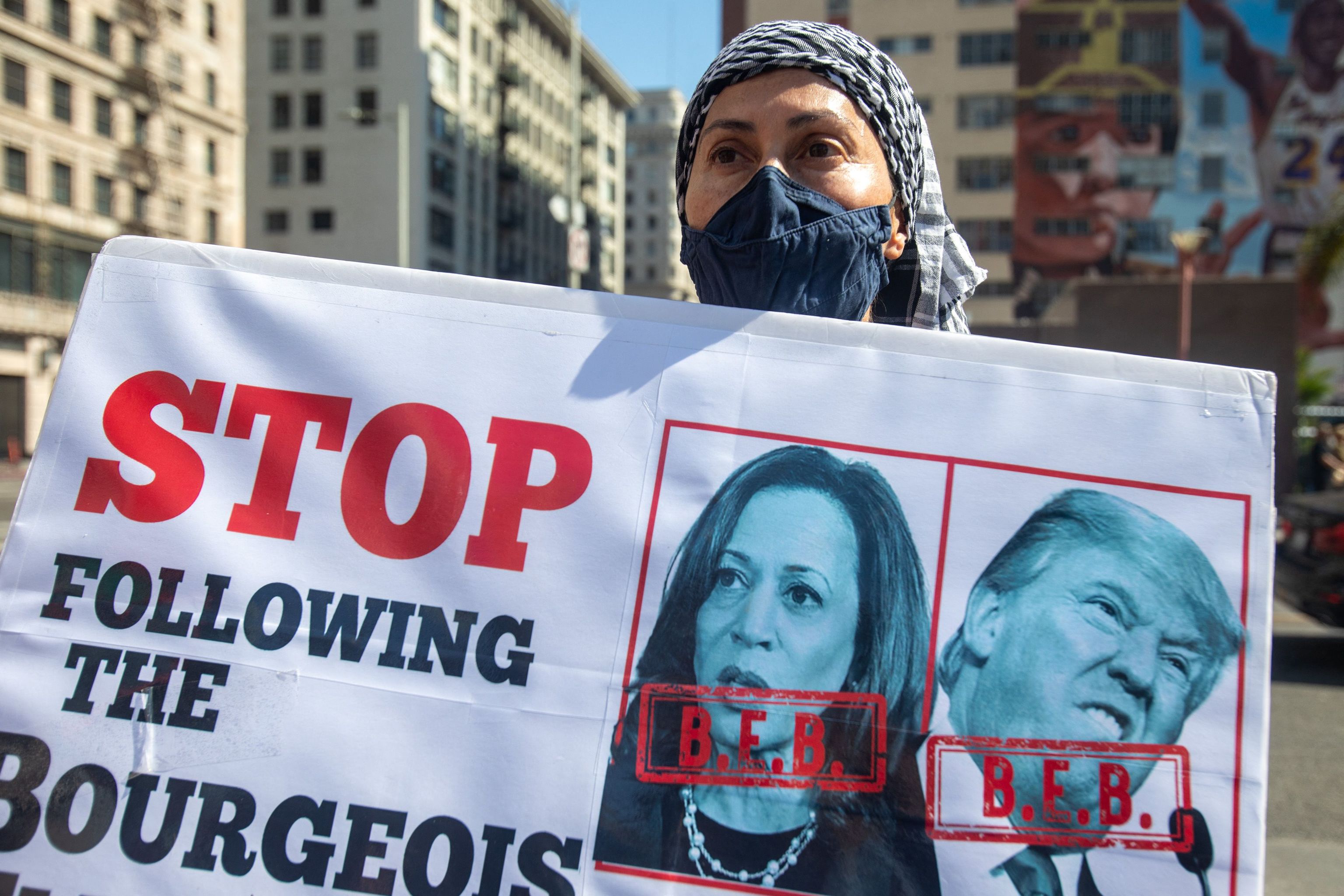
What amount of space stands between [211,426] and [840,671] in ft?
2.88

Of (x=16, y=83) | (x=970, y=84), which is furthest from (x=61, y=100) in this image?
(x=970, y=84)

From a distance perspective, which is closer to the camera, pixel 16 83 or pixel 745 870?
pixel 745 870

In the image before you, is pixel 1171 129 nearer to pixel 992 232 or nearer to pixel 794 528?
pixel 992 232

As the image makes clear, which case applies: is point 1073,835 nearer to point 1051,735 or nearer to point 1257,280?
point 1051,735

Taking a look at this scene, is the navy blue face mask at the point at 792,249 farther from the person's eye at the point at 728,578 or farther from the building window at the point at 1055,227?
the building window at the point at 1055,227

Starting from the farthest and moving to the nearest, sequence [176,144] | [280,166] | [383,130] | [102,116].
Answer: [280,166], [383,130], [176,144], [102,116]

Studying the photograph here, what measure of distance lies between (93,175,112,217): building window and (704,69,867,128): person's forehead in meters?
37.9

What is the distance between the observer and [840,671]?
4.00ft

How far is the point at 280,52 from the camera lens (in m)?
48.8

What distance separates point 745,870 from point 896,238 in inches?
38.4

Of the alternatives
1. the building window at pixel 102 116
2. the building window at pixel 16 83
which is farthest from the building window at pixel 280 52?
the building window at pixel 16 83

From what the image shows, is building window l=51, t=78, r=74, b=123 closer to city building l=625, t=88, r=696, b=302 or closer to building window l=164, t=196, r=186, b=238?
building window l=164, t=196, r=186, b=238

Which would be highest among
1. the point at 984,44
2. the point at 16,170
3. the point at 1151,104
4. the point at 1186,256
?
the point at 984,44

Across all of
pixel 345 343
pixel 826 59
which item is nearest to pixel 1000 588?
pixel 826 59
